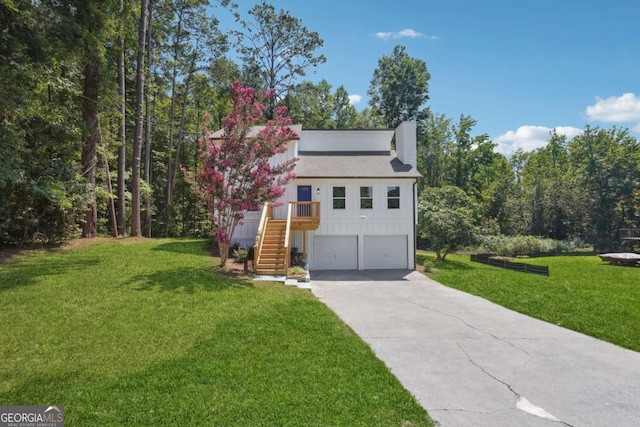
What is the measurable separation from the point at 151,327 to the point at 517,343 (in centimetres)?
691

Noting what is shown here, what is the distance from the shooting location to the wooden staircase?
11.7 meters

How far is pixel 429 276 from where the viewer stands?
1436 centimetres

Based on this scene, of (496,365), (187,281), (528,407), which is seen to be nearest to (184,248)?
(187,281)

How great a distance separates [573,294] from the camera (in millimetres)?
10328

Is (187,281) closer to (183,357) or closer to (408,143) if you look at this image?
(183,357)

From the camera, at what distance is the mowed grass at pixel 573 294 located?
7.33 m

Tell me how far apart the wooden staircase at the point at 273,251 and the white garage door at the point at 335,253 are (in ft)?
8.06

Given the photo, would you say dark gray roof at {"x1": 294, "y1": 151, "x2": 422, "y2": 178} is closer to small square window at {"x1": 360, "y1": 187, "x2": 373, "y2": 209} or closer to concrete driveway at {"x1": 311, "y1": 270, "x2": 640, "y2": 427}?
small square window at {"x1": 360, "y1": 187, "x2": 373, "y2": 209}

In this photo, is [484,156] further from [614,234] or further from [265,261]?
[265,261]

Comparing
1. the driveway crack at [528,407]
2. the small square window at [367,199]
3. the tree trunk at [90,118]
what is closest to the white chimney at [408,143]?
the small square window at [367,199]

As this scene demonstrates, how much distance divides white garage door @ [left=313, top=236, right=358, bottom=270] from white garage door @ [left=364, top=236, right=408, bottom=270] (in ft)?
2.17

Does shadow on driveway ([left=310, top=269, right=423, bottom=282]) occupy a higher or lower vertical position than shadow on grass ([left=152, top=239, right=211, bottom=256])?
lower

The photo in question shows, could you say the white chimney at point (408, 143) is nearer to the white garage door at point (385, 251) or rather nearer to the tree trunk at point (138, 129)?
the white garage door at point (385, 251)

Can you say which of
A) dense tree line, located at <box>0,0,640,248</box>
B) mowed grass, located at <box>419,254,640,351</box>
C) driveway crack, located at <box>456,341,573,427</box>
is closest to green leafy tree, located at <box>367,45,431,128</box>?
dense tree line, located at <box>0,0,640,248</box>
